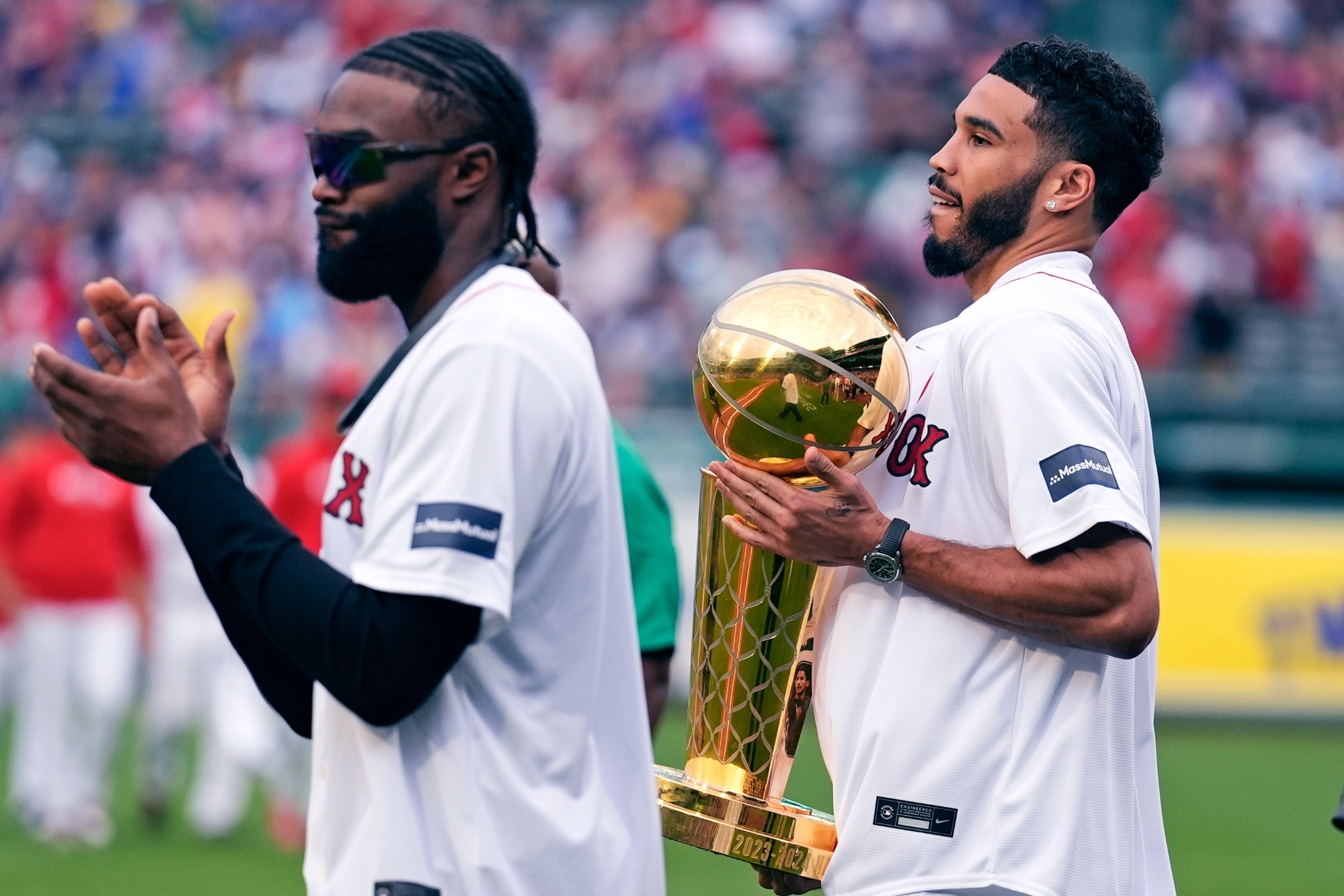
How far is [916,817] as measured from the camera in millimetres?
3055

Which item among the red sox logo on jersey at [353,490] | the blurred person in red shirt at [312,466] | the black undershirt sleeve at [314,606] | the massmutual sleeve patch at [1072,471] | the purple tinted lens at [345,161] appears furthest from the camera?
the blurred person in red shirt at [312,466]

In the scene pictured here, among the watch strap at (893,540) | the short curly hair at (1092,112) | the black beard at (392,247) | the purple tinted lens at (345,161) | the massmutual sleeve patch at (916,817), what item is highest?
the short curly hair at (1092,112)

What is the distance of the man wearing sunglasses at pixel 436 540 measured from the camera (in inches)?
96.0

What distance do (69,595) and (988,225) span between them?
781cm

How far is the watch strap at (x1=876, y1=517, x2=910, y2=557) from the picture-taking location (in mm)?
3086

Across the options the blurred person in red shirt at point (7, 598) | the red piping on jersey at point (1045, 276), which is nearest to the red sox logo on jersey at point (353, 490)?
the red piping on jersey at point (1045, 276)

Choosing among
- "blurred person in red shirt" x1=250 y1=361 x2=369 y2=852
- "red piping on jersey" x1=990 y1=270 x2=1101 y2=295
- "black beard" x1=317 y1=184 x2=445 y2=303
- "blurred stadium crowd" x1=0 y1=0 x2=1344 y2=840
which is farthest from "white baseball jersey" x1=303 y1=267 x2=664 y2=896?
"blurred stadium crowd" x1=0 y1=0 x2=1344 y2=840

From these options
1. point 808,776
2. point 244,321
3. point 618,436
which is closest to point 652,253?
point 244,321

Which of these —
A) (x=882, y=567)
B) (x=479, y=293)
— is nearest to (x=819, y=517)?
(x=882, y=567)

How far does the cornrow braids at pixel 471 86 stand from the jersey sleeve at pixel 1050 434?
89 centimetres

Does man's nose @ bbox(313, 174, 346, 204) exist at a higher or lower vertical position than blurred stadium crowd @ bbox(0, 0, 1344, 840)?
lower

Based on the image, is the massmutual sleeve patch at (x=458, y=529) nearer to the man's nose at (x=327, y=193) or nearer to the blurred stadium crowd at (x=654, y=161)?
the man's nose at (x=327, y=193)

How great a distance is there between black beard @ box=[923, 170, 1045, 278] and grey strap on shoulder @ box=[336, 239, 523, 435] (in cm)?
101

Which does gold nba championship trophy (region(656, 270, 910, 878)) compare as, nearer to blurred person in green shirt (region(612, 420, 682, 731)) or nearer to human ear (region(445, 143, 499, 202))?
human ear (region(445, 143, 499, 202))
